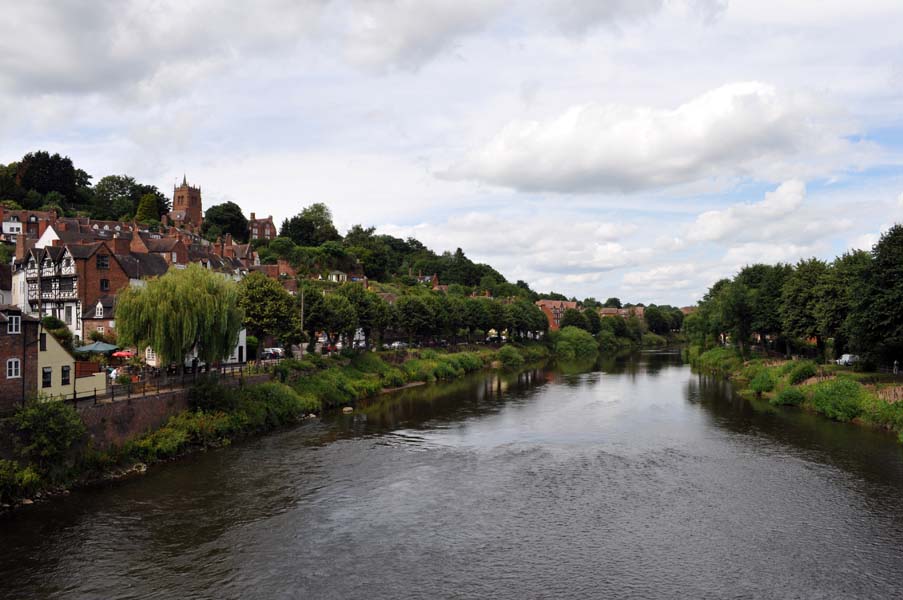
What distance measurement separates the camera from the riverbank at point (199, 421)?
1094 inches

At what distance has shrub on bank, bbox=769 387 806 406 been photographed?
5184cm

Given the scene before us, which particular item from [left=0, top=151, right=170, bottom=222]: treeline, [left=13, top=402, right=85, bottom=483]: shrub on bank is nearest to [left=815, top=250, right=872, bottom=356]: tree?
[left=13, top=402, right=85, bottom=483]: shrub on bank

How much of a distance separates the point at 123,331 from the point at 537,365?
73891 millimetres

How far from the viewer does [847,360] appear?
6219cm

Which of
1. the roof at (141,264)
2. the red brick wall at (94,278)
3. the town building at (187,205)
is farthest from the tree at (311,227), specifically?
the red brick wall at (94,278)

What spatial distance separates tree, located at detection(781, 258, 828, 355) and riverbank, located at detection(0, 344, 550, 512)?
3811 centimetres

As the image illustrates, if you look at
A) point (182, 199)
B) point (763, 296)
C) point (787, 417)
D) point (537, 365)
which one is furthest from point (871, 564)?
point (182, 199)

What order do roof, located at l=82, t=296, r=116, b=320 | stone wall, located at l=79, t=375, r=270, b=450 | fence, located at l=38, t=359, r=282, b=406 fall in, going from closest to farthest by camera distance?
1. stone wall, located at l=79, t=375, r=270, b=450
2. fence, located at l=38, t=359, r=282, b=406
3. roof, located at l=82, t=296, r=116, b=320

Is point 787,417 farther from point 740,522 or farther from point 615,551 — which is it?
point 615,551

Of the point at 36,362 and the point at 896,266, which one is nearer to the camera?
the point at 36,362

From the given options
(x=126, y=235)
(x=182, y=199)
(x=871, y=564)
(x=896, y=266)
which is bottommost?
(x=871, y=564)

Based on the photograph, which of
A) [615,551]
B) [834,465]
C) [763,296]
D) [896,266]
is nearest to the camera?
[615,551]

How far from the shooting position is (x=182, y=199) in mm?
134125

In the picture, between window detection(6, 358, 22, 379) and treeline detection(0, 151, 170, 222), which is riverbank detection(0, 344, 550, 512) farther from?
treeline detection(0, 151, 170, 222)
